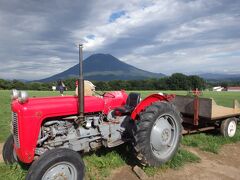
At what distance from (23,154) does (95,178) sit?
3.95 feet

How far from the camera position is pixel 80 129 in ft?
14.9

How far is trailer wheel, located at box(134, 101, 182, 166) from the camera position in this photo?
15.3 ft

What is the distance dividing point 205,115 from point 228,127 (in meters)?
0.92

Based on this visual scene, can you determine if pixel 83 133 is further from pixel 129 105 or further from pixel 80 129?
pixel 129 105

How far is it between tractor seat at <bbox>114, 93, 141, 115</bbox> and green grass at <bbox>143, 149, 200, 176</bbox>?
1079mm

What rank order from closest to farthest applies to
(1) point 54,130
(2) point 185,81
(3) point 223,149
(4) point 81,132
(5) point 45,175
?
1. (5) point 45,175
2. (1) point 54,130
3. (4) point 81,132
4. (3) point 223,149
5. (2) point 185,81

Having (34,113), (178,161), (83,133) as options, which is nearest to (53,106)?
(34,113)

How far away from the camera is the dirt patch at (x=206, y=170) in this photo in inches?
181

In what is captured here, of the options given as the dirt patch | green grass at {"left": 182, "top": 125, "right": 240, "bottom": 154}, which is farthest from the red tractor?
green grass at {"left": 182, "top": 125, "right": 240, "bottom": 154}

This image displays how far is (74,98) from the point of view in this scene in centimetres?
469

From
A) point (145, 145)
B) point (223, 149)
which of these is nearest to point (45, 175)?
point (145, 145)

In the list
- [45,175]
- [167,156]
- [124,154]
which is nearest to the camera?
[45,175]

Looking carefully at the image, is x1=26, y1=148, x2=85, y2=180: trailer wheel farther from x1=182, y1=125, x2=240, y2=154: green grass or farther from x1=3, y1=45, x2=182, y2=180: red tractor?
x1=182, y1=125, x2=240, y2=154: green grass

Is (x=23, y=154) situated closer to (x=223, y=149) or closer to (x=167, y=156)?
(x=167, y=156)
